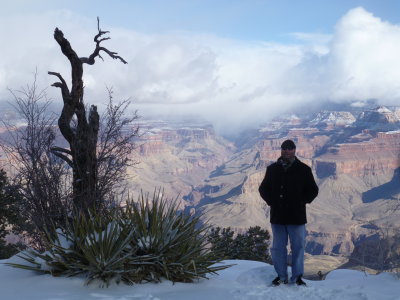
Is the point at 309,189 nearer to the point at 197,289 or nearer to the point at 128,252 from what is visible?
the point at 197,289

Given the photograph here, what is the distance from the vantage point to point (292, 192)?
582cm

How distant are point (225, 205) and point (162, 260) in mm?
195899

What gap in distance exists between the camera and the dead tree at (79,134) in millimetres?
7723

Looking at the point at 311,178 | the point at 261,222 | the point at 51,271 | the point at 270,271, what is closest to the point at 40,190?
the point at 51,271

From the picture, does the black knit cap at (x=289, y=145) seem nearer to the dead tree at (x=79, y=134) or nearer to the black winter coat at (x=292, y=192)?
the black winter coat at (x=292, y=192)

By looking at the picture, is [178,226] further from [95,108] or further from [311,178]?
[95,108]

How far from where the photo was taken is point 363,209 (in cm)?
19562

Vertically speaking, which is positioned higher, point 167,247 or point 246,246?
point 167,247

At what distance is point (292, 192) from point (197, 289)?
1.80 metres

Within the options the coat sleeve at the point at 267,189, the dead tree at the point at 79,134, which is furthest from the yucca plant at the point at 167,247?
the dead tree at the point at 79,134

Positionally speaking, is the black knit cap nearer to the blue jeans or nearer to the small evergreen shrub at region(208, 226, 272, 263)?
the blue jeans

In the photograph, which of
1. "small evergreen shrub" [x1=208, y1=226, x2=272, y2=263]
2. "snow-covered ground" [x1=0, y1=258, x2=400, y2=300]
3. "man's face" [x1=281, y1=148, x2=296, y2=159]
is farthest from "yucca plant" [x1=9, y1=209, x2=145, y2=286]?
"small evergreen shrub" [x1=208, y1=226, x2=272, y2=263]

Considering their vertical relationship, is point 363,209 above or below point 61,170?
below

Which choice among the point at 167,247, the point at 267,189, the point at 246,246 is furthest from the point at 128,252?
the point at 246,246
